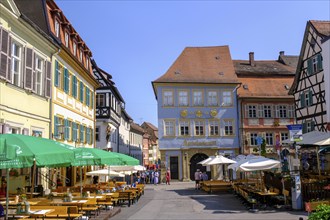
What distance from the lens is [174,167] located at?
1767 inches

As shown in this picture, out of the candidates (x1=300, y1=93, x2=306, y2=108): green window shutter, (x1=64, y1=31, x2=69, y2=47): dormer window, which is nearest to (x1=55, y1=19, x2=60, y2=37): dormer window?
(x1=64, y1=31, x2=69, y2=47): dormer window

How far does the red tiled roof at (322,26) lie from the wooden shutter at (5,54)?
2374cm

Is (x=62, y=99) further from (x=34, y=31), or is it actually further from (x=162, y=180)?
(x=162, y=180)

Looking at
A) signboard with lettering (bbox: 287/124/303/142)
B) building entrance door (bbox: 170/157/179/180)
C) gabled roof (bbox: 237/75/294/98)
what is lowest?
building entrance door (bbox: 170/157/179/180)

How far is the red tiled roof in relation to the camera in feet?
103

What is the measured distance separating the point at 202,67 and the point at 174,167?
12.3m

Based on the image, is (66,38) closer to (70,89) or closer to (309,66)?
(70,89)

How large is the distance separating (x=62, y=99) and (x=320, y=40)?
65.0 feet

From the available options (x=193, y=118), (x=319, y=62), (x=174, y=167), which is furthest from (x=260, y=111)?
(x=319, y=62)

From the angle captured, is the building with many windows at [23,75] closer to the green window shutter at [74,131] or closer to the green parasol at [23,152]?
the green window shutter at [74,131]

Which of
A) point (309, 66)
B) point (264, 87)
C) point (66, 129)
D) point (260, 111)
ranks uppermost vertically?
point (264, 87)

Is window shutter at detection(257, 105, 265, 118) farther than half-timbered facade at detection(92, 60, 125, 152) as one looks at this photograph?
Yes

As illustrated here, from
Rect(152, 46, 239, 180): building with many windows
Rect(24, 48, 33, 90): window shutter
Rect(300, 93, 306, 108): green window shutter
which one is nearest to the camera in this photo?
Rect(24, 48, 33, 90): window shutter

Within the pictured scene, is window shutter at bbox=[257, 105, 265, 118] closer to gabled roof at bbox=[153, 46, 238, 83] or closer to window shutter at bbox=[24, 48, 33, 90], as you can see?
gabled roof at bbox=[153, 46, 238, 83]
